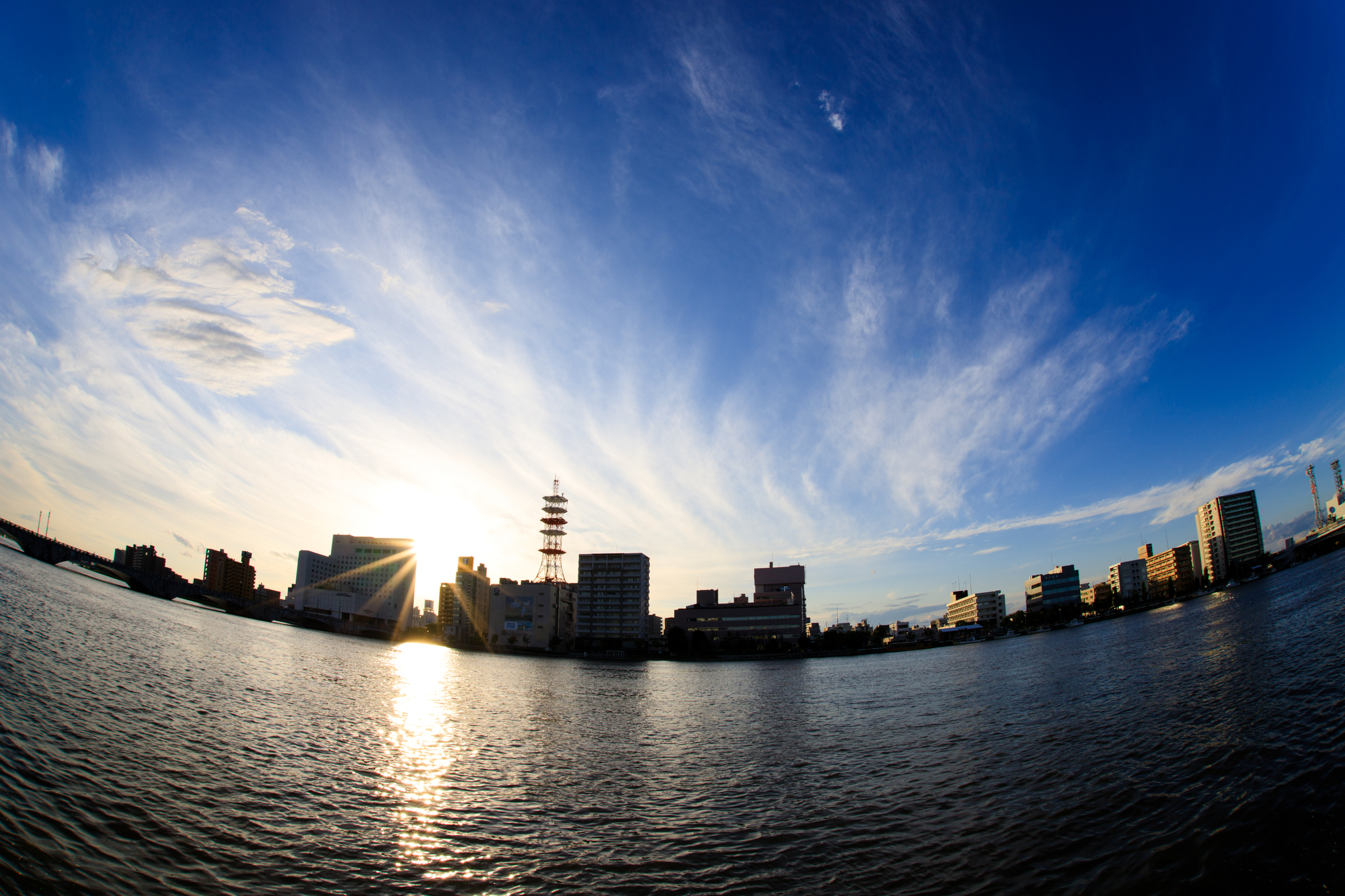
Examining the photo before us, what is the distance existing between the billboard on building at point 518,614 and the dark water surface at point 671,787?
137595 millimetres

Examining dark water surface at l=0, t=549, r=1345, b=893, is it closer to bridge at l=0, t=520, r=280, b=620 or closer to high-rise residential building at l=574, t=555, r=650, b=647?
bridge at l=0, t=520, r=280, b=620

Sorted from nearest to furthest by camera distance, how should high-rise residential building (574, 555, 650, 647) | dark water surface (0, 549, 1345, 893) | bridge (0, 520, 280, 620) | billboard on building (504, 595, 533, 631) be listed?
1. dark water surface (0, 549, 1345, 893)
2. bridge (0, 520, 280, 620)
3. billboard on building (504, 595, 533, 631)
4. high-rise residential building (574, 555, 650, 647)

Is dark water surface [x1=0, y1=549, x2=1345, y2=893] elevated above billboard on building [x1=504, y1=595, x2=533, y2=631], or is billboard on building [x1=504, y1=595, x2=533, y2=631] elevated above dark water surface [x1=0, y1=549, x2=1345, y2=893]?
dark water surface [x1=0, y1=549, x2=1345, y2=893]

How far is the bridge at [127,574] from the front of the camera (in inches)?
5059

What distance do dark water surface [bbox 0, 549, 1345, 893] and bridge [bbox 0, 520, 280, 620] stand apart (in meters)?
133

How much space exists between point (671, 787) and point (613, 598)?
17195 centimetres

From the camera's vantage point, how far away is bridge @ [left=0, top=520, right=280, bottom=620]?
422 ft

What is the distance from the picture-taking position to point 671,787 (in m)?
22.7

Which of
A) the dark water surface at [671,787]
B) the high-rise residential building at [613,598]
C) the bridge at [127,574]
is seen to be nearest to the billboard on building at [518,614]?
the high-rise residential building at [613,598]

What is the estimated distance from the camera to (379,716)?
37031mm

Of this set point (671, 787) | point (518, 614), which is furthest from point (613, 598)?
point (671, 787)

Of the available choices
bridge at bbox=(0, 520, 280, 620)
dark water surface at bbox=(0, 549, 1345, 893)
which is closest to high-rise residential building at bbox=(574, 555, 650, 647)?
bridge at bbox=(0, 520, 280, 620)

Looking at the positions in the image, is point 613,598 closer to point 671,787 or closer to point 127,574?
point 127,574

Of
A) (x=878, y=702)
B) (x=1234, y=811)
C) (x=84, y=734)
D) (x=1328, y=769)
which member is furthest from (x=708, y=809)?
(x=878, y=702)
